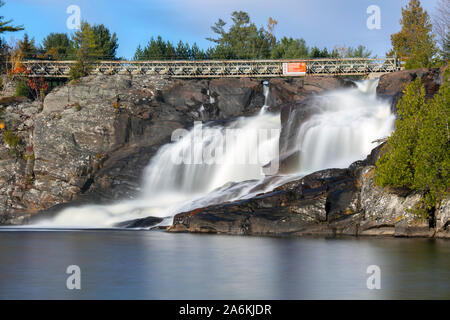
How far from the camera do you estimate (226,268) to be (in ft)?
51.8

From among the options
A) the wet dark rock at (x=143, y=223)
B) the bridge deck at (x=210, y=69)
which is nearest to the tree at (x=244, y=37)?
the bridge deck at (x=210, y=69)

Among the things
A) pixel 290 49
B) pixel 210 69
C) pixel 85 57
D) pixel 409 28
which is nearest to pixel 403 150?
pixel 210 69

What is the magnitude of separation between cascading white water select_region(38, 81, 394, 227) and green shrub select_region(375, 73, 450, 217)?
744 centimetres

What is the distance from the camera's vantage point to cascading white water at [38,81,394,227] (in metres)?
34.2

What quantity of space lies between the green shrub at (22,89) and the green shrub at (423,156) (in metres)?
43.3

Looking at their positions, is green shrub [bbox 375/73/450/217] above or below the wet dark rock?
above

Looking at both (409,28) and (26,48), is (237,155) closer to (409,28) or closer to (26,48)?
(26,48)

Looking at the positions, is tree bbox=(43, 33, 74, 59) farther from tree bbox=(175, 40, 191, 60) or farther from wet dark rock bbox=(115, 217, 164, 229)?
wet dark rock bbox=(115, 217, 164, 229)

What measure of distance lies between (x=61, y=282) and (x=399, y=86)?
34536 mm

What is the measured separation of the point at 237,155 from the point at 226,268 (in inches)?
998

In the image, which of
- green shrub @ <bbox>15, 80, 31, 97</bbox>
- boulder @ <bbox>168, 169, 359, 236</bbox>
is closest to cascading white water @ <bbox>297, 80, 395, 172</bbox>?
boulder @ <bbox>168, 169, 359, 236</bbox>

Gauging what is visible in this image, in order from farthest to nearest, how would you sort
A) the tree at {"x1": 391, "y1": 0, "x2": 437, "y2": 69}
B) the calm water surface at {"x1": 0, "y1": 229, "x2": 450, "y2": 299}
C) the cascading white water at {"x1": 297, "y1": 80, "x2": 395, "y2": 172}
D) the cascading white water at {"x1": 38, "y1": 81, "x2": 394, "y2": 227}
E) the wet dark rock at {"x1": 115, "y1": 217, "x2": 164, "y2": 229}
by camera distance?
the tree at {"x1": 391, "y1": 0, "x2": 437, "y2": 69}
the cascading white water at {"x1": 38, "y1": 81, "x2": 394, "y2": 227}
the cascading white water at {"x1": 297, "y1": 80, "x2": 395, "y2": 172}
the wet dark rock at {"x1": 115, "y1": 217, "x2": 164, "y2": 229}
the calm water surface at {"x1": 0, "y1": 229, "x2": 450, "y2": 299}
